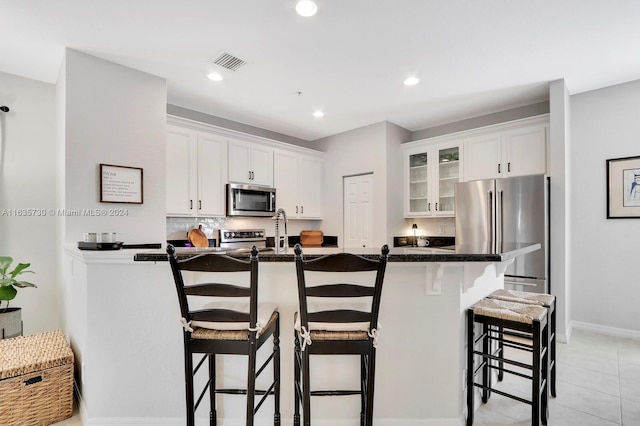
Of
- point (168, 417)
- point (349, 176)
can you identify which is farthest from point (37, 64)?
point (349, 176)

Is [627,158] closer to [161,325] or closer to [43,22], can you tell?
[161,325]

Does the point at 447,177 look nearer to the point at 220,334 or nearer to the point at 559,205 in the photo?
the point at 559,205

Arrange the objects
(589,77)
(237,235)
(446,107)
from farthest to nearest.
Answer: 1. (237,235)
2. (446,107)
3. (589,77)

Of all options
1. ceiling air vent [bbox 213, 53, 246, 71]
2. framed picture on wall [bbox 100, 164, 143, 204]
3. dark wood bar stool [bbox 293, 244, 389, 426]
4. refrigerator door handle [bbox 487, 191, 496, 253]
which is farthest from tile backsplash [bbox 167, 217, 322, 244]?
dark wood bar stool [bbox 293, 244, 389, 426]

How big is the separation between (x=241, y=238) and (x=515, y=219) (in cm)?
329

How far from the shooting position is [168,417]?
1899 mm

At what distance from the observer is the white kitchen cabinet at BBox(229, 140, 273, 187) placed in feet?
13.8

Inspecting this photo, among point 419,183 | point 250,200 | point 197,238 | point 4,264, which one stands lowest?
point 4,264

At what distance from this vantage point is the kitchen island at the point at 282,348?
185 centimetres

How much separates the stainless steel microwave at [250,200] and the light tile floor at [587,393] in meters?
2.51

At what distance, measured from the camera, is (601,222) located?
11.6ft

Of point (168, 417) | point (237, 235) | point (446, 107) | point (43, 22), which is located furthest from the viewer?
point (237, 235)

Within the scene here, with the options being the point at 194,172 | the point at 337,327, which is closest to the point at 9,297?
the point at 194,172

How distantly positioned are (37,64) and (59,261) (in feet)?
5.71
